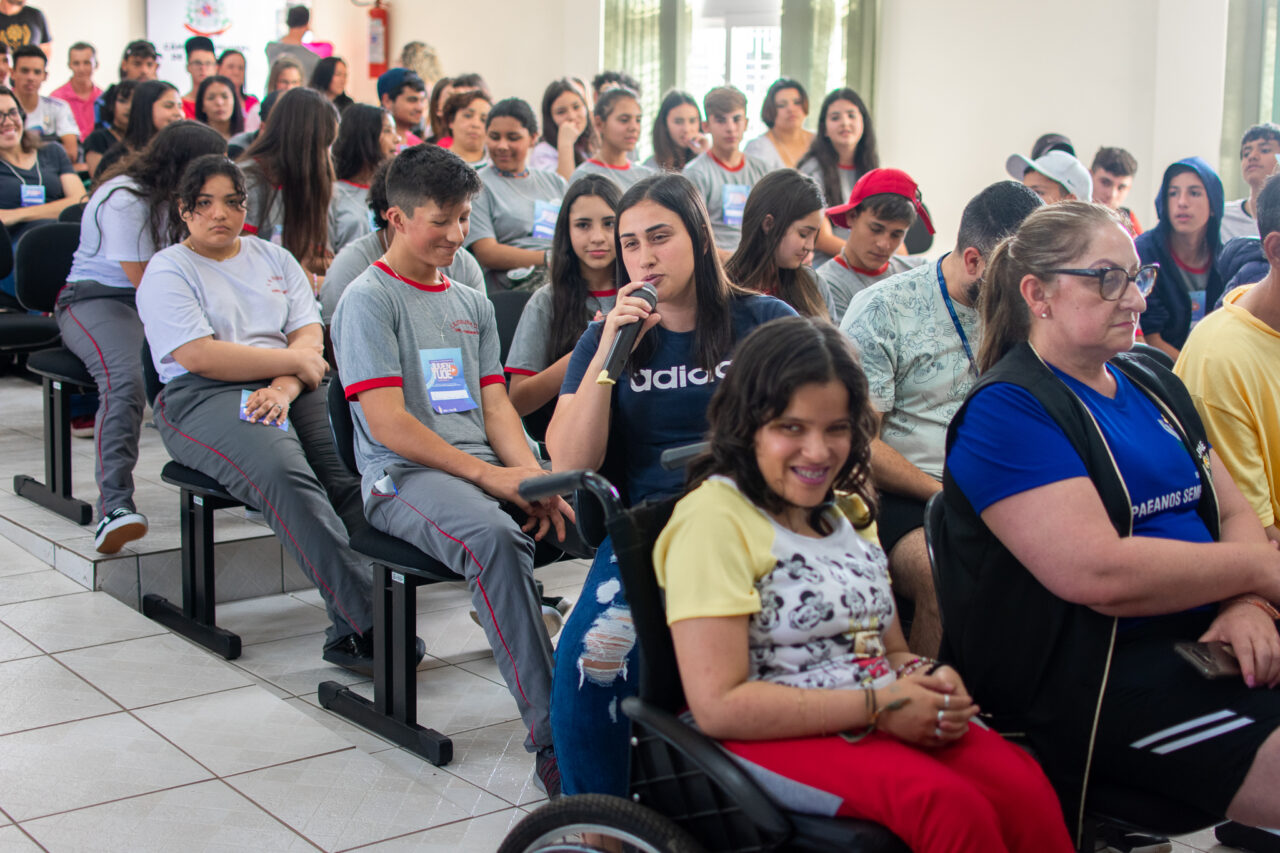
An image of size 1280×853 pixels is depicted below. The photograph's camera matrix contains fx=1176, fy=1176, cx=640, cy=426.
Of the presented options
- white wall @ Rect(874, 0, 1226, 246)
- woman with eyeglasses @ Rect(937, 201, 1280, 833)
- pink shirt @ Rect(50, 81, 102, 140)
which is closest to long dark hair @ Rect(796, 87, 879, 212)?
white wall @ Rect(874, 0, 1226, 246)

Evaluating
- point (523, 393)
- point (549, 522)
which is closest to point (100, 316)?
point (523, 393)

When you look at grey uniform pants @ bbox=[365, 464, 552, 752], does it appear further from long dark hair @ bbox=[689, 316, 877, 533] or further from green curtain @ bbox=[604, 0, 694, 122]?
green curtain @ bbox=[604, 0, 694, 122]

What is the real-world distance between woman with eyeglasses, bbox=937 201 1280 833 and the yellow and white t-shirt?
0.22 metres

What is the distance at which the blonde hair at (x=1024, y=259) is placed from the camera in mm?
1508

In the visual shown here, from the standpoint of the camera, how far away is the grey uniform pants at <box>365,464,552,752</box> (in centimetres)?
215

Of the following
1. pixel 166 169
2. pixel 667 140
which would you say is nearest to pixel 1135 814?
pixel 166 169

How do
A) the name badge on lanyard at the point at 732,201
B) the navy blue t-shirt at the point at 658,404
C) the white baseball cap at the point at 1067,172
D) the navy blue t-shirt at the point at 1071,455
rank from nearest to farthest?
1. the navy blue t-shirt at the point at 1071,455
2. the navy blue t-shirt at the point at 658,404
3. the white baseball cap at the point at 1067,172
4. the name badge on lanyard at the point at 732,201

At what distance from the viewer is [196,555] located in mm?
2865

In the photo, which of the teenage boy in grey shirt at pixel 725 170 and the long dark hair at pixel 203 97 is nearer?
the teenage boy in grey shirt at pixel 725 170

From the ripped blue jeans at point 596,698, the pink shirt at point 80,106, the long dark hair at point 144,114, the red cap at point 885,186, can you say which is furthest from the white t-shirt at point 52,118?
the ripped blue jeans at point 596,698

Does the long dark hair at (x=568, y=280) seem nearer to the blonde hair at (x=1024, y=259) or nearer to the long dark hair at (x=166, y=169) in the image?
the long dark hair at (x=166, y=169)

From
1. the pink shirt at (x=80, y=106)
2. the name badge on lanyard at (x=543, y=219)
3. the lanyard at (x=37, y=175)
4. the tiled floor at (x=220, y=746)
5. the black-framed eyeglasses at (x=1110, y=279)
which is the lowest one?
the tiled floor at (x=220, y=746)

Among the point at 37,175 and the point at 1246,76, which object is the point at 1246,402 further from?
the point at 37,175

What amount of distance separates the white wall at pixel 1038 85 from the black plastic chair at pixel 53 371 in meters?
4.78
